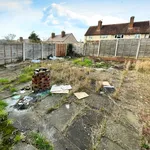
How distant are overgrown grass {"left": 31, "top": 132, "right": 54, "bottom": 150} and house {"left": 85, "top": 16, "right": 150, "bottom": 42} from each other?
20.9 metres

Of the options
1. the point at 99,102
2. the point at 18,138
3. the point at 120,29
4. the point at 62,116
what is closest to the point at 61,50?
the point at 99,102

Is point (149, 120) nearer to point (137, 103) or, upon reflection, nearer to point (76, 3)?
point (137, 103)

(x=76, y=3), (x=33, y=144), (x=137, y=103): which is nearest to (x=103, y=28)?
(x=76, y=3)

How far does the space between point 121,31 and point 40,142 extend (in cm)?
2169

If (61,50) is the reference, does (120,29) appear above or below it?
above

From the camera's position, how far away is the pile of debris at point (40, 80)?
11.2 ft

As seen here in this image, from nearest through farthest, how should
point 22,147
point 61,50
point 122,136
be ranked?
1. point 22,147
2. point 122,136
3. point 61,50

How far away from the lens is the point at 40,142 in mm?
1668

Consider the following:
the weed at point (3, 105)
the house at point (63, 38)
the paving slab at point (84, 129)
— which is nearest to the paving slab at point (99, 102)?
the paving slab at point (84, 129)

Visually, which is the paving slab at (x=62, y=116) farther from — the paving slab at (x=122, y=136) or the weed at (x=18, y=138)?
the paving slab at (x=122, y=136)

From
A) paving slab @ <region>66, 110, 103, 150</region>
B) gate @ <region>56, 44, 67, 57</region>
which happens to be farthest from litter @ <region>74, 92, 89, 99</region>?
gate @ <region>56, 44, 67, 57</region>

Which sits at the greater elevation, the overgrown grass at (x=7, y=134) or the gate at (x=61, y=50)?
the gate at (x=61, y=50)

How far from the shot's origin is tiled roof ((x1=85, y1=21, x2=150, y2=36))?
57.9ft

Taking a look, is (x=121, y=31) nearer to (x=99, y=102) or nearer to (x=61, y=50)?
(x=61, y=50)
